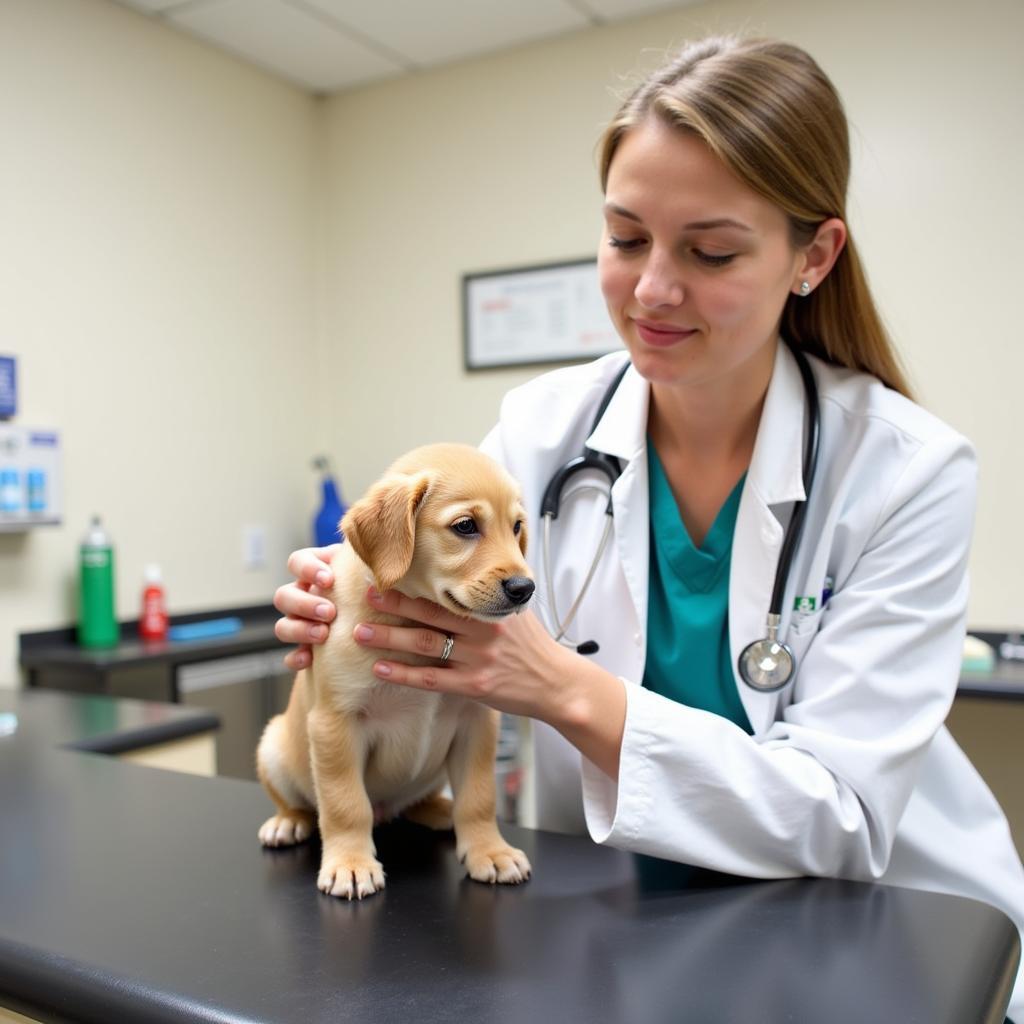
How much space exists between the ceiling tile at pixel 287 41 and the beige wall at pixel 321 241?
9 cm

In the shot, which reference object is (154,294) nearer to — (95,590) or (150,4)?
(150,4)

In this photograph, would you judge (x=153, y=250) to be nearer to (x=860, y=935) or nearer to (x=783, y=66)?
(x=783, y=66)

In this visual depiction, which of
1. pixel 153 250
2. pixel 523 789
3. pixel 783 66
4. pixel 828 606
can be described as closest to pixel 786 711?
pixel 828 606

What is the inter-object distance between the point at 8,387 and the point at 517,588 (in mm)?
2249

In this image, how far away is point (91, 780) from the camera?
1.32 meters

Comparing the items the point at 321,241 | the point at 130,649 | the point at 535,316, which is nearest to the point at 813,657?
the point at 130,649

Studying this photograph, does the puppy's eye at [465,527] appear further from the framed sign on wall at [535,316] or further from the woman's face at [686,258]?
the framed sign on wall at [535,316]

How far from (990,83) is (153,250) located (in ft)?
8.27

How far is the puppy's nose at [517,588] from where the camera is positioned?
3.13 ft

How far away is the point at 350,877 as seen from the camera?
94 centimetres

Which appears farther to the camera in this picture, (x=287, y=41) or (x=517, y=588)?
(x=287, y=41)

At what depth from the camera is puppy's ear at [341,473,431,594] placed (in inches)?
37.9

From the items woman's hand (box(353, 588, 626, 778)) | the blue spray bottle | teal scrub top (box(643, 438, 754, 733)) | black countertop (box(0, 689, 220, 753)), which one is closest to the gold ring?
woman's hand (box(353, 588, 626, 778))

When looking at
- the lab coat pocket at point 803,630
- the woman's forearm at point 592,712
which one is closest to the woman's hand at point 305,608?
the woman's forearm at point 592,712
